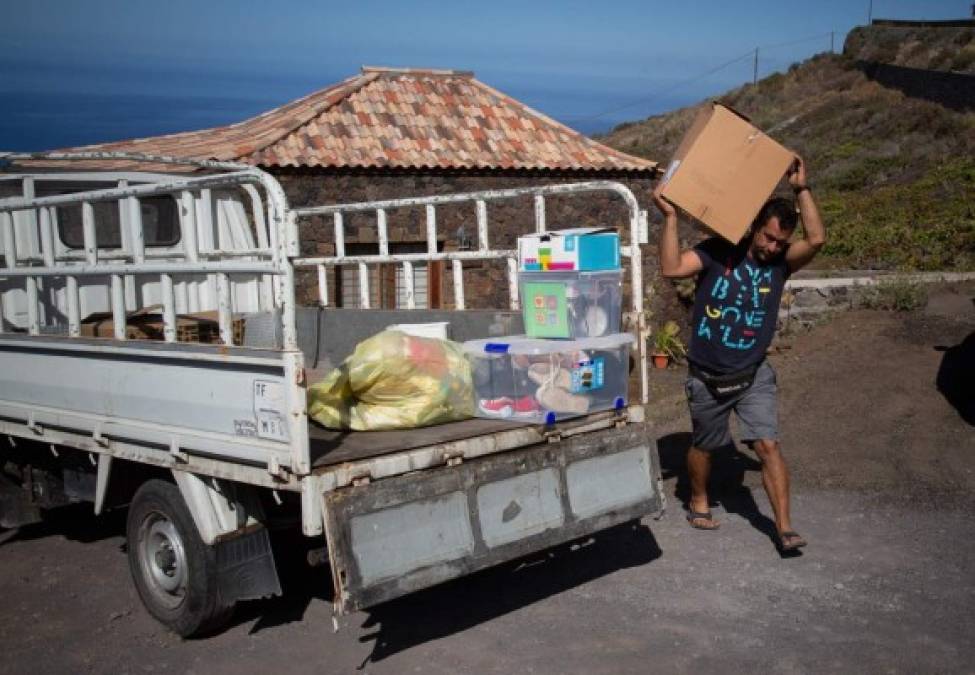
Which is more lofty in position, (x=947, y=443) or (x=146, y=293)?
(x=146, y=293)

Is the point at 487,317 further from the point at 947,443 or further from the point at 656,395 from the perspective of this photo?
the point at 656,395

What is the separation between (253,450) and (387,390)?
85 centimetres

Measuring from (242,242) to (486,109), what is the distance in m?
9.68

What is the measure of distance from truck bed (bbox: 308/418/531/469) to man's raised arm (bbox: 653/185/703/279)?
1386mm

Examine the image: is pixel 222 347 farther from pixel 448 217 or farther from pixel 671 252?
pixel 448 217

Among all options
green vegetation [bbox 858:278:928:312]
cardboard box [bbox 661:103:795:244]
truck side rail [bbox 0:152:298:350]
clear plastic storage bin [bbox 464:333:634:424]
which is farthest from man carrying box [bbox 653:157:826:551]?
green vegetation [bbox 858:278:928:312]

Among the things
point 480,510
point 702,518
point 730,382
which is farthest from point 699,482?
point 480,510

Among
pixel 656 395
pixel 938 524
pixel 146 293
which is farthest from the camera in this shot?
pixel 656 395

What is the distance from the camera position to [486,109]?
1644 centimetres

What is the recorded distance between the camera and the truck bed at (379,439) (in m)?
4.39

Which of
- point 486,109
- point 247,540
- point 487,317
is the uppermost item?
point 486,109

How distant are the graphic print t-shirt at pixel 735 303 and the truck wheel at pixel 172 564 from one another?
2899mm

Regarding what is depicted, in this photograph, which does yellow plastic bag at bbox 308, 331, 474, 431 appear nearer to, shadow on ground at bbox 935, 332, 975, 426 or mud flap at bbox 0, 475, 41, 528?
mud flap at bbox 0, 475, 41, 528

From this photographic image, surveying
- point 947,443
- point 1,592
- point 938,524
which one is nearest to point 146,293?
point 1,592
